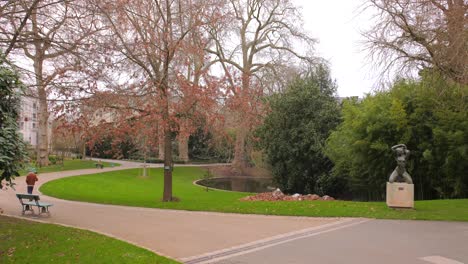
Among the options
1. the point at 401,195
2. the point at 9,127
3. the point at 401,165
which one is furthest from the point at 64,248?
the point at 401,165

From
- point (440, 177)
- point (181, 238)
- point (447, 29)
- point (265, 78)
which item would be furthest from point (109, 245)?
point (265, 78)

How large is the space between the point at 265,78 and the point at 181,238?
32437 millimetres

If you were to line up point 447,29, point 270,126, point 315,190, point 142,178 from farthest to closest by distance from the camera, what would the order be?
point 142,178, point 270,126, point 315,190, point 447,29

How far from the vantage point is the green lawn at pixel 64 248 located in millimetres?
8078

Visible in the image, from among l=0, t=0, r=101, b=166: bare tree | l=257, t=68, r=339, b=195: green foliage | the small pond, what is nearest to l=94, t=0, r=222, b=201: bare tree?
l=0, t=0, r=101, b=166: bare tree

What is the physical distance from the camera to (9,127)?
8547 millimetres

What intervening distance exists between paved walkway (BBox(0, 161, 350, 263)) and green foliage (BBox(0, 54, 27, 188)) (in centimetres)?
299

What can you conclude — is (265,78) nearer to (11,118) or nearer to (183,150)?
(183,150)

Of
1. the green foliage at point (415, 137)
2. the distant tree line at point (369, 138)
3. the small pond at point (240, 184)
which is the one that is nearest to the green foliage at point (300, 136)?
the distant tree line at point (369, 138)

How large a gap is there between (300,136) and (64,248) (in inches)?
772

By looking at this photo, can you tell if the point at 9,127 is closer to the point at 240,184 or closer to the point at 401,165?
the point at 401,165

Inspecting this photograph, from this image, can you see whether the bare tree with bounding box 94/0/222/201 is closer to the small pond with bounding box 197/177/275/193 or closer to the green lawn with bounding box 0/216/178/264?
the green lawn with bounding box 0/216/178/264

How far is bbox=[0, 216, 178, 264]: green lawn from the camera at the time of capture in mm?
8078

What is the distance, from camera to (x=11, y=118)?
873 cm
